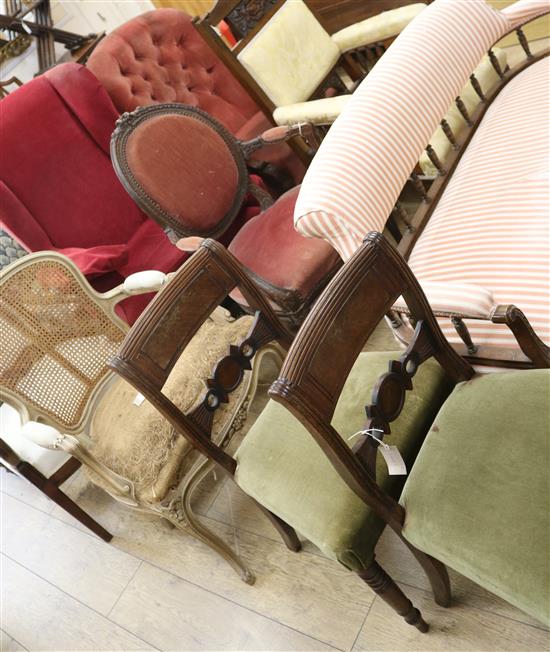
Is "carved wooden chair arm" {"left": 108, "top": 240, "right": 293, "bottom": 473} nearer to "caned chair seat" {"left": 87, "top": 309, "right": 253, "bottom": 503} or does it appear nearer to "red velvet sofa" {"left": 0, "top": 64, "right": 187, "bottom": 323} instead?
"caned chair seat" {"left": 87, "top": 309, "right": 253, "bottom": 503}

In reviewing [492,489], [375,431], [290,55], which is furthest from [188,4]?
[492,489]

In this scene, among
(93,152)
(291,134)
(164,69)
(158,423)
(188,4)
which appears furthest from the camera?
(188,4)

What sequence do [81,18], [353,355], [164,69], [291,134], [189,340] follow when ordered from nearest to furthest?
1. [353,355]
2. [189,340]
3. [291,134]
4. [164,69]
5. [81,18]

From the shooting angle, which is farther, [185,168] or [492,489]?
[185,168]

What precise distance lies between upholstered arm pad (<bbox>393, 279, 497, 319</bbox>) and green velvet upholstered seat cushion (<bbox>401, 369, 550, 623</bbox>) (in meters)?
0.15

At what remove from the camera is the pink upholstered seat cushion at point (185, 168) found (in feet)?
5.85

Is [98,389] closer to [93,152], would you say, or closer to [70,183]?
[70,183]

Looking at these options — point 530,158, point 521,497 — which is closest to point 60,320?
point 521,497

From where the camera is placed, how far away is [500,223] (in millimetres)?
1353

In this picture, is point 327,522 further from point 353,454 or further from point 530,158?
point 530,158

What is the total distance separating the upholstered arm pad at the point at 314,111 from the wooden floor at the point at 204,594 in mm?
845

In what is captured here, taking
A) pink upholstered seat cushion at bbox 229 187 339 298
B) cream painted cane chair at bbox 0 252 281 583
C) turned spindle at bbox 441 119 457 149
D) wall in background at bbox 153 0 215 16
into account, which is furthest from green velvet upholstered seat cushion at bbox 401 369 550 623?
wall in background at bbox 153 0 215 16

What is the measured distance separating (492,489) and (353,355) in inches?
13.2

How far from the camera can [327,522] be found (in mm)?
1027
